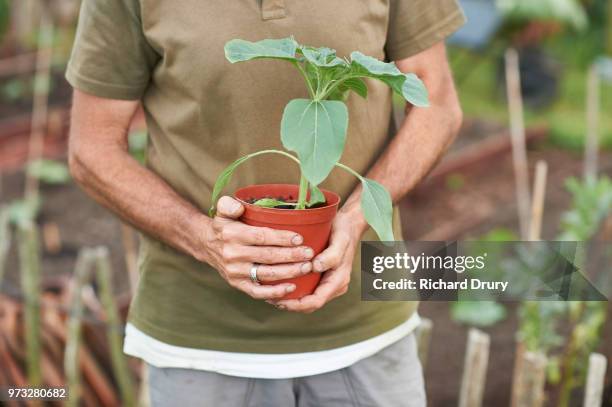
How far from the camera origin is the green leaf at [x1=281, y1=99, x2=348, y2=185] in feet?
4.69

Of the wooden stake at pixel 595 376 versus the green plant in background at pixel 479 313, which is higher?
the wooden stake at pixel 595 376

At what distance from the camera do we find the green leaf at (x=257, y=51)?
150 cm

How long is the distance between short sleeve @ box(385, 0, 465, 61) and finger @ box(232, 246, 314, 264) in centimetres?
57

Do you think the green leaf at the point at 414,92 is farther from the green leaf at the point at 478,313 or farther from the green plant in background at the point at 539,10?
the green plant in background at the point at 539,10

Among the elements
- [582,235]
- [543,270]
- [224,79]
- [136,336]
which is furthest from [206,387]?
[582,235]

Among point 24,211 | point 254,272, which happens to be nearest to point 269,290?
point 254,272

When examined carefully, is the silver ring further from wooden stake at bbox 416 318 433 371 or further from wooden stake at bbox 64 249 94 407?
wooden stake at bbox 64 249 94 407

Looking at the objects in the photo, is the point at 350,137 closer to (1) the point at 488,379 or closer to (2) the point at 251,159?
(2) the point at 251,159

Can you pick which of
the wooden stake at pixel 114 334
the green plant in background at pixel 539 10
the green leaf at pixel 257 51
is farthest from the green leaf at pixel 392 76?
the green plant in background at pixel 539 10

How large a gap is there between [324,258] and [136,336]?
0.56m

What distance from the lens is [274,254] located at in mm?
1623

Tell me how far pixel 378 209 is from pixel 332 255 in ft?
0.52

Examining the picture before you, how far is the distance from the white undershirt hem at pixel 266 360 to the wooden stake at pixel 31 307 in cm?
143

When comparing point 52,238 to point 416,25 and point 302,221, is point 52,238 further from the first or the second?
point 302,221
